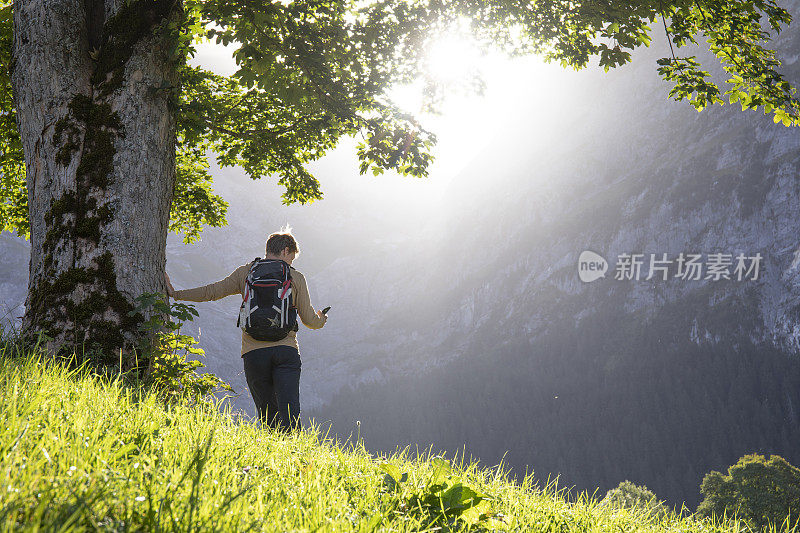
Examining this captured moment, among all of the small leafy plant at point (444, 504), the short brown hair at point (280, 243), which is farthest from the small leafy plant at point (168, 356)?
the small leafy plant at point (444, 504)

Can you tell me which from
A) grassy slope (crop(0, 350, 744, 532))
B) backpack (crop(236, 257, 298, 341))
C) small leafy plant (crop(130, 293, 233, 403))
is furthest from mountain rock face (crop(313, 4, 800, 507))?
grassy slope (crop(0, 350, 744, 532))

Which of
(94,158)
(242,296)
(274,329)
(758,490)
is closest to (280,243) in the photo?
(242,296)

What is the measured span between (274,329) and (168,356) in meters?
0.87

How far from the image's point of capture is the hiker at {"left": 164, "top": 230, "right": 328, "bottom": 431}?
180 inches

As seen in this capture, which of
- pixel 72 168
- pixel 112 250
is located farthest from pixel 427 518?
pixel 72 168

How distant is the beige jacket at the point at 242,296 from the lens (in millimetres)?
4750

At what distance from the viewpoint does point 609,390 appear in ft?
479

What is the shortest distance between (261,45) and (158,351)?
110 inches

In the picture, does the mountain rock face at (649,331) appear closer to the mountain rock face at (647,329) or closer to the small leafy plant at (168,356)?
the mountain rock face at (647,329)

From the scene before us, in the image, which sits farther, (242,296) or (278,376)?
(242,296)

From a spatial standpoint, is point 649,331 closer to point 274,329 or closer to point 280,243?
point 280,243

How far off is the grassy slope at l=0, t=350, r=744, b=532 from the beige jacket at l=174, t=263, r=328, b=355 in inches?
47.1

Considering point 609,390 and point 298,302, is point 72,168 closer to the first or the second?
point 298,302

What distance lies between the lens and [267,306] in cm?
459
